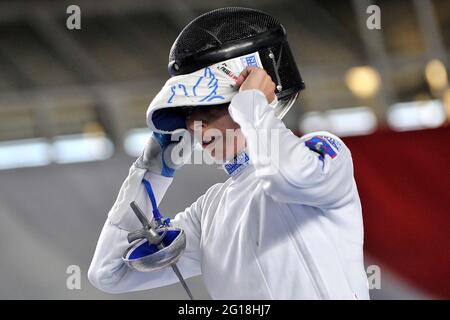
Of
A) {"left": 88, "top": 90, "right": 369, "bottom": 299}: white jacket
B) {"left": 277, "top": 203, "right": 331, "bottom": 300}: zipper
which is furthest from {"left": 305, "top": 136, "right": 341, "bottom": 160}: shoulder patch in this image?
{"left": 277, "top": 203, "right": 331, "bottom": 300}: zipper

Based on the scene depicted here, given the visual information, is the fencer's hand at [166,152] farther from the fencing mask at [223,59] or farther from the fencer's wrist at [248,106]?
the fencer's wrist at [248,106]

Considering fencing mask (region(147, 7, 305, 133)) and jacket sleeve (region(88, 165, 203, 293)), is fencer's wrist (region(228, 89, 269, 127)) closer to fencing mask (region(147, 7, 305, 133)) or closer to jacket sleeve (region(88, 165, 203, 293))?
fencing mask (region(147, 7, 305, 133))

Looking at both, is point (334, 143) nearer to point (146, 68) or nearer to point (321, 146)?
point (321, 146)

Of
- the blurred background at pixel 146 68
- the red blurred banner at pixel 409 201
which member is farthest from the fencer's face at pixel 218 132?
the blurred background at pixel 146 68

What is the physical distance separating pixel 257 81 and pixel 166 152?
265mm

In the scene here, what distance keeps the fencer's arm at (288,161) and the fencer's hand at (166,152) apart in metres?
0.23

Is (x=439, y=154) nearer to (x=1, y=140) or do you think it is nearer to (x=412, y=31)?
(x=412, y=31)

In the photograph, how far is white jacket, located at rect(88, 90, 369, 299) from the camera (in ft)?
3.90

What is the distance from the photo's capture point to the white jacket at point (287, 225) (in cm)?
119

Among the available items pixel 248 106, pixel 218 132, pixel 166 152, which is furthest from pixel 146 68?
pixel 248 106

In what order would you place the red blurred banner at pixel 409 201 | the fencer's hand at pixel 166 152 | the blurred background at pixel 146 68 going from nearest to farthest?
the fencer's hand at pixel 166 152 → the red blurred banner at pixel 409 201 → the blurred background at pixel 146 68

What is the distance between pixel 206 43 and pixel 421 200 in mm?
897

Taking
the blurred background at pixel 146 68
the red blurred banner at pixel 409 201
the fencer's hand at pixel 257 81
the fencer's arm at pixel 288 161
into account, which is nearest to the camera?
the fencer's arm at pixel 288 161

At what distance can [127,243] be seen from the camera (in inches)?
58.0
